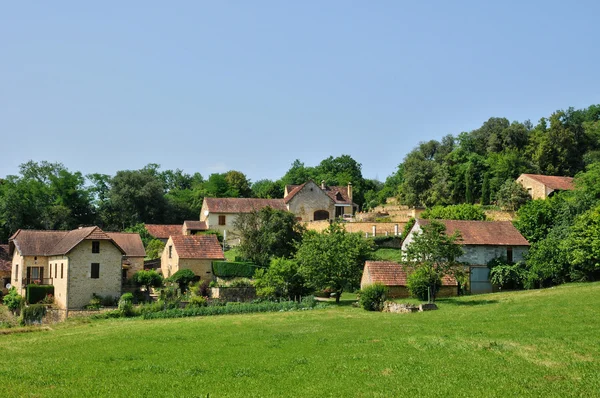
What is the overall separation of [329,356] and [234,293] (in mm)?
26622

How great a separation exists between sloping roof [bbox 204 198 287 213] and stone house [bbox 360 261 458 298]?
3122 centimetres

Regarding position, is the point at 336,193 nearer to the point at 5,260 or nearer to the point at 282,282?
the point at 282,282

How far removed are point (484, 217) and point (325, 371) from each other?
1787 inches

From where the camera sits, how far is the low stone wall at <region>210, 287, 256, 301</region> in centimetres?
4862

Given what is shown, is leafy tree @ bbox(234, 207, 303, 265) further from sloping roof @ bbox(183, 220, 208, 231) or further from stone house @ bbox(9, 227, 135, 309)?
sloping roof @ bbox(183, 220, 208, 231)

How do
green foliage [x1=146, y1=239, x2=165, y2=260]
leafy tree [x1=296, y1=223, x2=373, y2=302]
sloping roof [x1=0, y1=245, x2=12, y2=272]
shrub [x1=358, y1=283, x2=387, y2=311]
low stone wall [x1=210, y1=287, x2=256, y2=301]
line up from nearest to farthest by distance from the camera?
1. shrub [x1=358, y1=283, x2=387, y2=311]
2. leafy tree [x1=296, y1=223, x2=373, y2=302]
3. low stone wall [x1=210, y1=287, x2=256, y2=301]
4. sloping roof [x1=0, y1=245, x2=12, y2=272]
5. green foliage [x1=146, y1=239, x2=165, y2=260]

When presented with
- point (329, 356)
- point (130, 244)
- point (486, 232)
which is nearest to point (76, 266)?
point (130, 244)

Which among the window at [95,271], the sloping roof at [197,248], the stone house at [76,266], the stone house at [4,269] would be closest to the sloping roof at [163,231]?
the stone house at [4,269]

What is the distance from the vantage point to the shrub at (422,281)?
43.1 metres

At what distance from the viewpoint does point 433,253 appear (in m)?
43.4

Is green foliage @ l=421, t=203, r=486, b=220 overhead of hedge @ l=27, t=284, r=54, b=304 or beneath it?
overhead

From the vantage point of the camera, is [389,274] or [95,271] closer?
[389,274]

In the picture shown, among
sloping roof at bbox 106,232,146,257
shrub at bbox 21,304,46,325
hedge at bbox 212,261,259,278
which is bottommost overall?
shrub at bbox 21,304,46,325

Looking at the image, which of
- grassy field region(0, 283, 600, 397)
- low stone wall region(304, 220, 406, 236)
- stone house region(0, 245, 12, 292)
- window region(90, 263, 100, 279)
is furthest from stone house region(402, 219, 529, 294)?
stone house region(0, 245, 12, 292)
